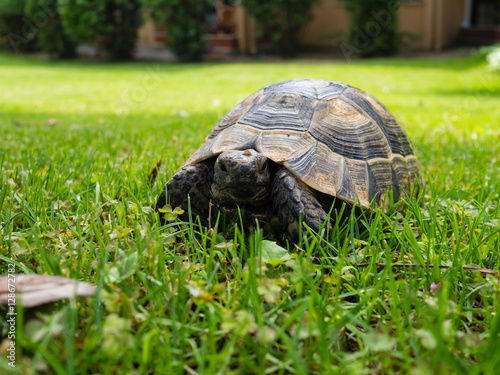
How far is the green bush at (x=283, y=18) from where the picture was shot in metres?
16.4

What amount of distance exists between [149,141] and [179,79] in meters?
8.17

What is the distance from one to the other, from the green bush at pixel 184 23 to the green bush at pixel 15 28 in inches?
216

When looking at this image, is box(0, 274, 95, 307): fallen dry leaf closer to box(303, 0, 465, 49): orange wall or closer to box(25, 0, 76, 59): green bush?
box(303, 0, 465, 49): orange wall

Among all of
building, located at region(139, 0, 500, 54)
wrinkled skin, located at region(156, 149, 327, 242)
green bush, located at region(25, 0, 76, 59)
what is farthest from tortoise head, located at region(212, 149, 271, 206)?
green bush, located at region(25, 0, 76, 59)

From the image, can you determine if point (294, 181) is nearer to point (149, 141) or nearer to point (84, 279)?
point (84, 279)

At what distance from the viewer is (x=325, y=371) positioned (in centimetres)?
109

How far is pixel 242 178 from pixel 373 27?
15.8 metres

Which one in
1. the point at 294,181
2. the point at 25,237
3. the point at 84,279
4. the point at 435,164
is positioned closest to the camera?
the point at 84,279

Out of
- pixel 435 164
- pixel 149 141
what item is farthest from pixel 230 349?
pixel 149 141

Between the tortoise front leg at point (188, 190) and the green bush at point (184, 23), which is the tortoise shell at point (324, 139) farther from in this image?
the green bush at point (184, 23)

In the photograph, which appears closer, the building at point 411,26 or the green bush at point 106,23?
the green bush at point 106,23

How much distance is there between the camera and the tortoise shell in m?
2.00

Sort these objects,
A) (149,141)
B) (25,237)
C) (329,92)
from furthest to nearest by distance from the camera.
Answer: (149,141) < (329,92) < (25,237)

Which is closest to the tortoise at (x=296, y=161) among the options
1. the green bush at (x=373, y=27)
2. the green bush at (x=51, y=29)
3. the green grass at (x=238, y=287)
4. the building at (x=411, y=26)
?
the green grass at (x=238, y=287)
